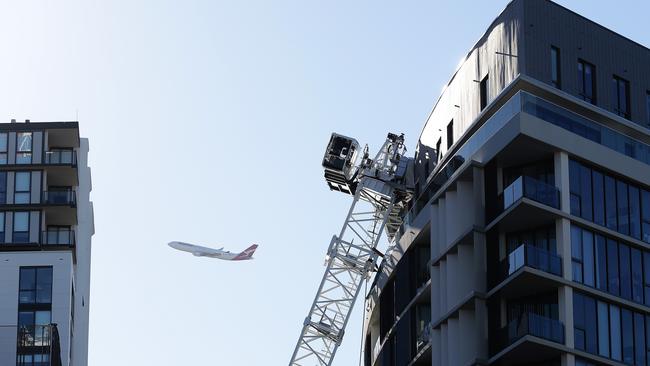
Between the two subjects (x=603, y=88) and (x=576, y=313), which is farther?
(x=603, y=88)

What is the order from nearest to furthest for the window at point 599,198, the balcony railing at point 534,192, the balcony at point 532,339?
the balcony at point 532,339 → the balcony railing at point 534,192 → the window at point 599,198

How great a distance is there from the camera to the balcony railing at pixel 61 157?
152225 mm

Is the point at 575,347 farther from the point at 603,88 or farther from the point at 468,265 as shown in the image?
the point at 603,88

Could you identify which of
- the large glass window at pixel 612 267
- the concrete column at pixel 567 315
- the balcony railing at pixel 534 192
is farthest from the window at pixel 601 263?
the balcony railing at pixel 534 192

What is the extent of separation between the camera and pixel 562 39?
96.9 meters

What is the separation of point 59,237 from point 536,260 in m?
69.6

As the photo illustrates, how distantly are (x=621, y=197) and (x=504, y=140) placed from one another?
7.17 meters

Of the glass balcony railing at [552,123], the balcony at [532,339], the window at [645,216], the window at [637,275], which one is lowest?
the balcony at [532,339]

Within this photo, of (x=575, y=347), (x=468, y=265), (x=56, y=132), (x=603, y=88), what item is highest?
(x=56, y=132)

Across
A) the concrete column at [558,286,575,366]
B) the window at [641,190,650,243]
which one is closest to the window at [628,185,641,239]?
the window at [641,190,650,243]

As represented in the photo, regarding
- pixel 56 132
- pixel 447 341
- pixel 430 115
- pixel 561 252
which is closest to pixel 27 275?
pixel 56 132

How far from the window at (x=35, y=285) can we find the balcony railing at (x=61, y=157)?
13.3 metres

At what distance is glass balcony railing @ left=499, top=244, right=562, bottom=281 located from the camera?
297ft

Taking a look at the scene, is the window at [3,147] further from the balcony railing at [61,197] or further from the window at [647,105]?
the window at [647,105]
